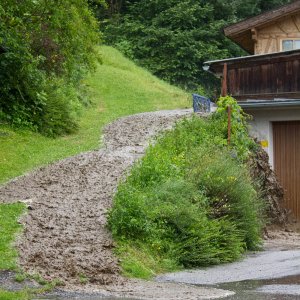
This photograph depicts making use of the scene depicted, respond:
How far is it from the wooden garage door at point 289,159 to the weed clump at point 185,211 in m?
2.44

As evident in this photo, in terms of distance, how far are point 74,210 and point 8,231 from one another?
6.73 feet

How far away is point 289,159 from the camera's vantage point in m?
21.8

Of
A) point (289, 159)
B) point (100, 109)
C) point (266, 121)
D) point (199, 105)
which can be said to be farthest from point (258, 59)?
point (100, 109)

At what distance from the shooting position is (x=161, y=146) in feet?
66.5

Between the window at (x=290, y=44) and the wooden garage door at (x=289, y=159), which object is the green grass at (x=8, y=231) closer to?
the wooden garage door at (x=289, y=159)

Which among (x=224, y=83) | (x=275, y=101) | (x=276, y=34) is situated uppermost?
(x=276, y=34)

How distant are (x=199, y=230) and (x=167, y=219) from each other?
0.63 metres

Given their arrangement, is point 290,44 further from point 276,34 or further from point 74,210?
point 74,210

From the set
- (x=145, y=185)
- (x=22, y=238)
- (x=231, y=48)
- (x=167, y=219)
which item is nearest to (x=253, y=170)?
(x=145, y=185)

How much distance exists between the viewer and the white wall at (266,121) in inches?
856

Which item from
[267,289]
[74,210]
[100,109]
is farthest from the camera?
[100,109]

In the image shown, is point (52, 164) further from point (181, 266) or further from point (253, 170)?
point (181, 266)

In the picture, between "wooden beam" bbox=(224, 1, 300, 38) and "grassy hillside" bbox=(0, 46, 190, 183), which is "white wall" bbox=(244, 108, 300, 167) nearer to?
"grassy hillside" bbox=(0, 46, 190, 183)

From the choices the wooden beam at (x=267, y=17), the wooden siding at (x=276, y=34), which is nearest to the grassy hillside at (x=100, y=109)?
the wooden beam at (x=267, y=17)
